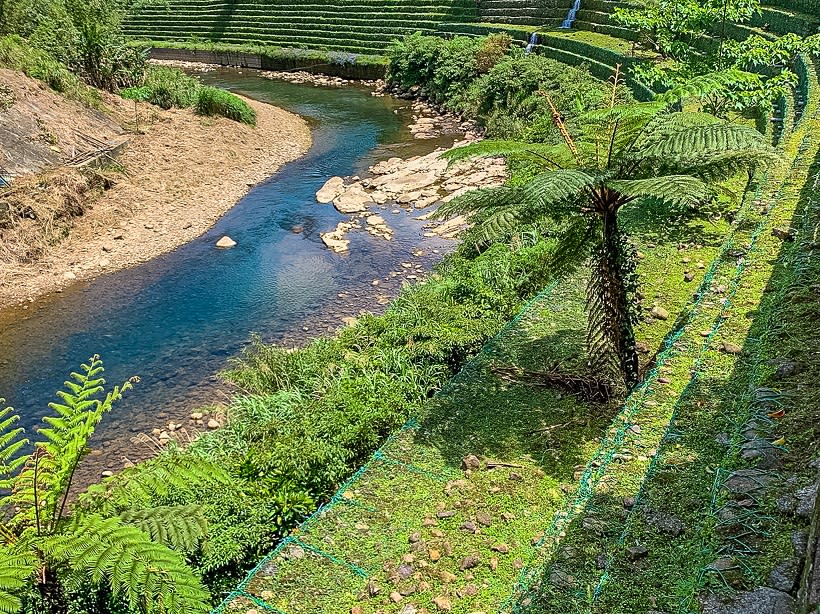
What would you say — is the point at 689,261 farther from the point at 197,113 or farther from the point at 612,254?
the point at 197,113

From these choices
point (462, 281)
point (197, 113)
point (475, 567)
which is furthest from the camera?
point (197, 113)

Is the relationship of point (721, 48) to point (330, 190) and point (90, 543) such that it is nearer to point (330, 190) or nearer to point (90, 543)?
point (330, 190)

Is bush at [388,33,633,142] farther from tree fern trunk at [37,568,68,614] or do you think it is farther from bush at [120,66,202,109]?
tree fern trunk at [37,568,68,614]

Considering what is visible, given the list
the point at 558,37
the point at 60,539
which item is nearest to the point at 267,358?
the point at 60,539

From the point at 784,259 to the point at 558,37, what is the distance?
1930 centimetres

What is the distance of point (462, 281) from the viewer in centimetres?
904

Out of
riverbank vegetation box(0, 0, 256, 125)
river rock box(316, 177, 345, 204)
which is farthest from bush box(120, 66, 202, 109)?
river rock box(316, 177, 345, 204)

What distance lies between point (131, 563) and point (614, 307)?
4.05m

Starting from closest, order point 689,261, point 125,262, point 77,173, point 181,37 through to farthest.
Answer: point 689,261, point 125,262, point 77,173, point 181,37

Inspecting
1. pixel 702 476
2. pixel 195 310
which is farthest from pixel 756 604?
pixel 195 310

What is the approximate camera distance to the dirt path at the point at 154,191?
12289mm

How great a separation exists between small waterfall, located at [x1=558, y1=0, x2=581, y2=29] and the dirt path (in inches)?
438

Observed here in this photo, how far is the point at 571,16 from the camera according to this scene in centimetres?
2536

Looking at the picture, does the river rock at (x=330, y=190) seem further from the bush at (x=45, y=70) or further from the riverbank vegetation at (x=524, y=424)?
the riverbank vegetation at (x=524, y=424)
